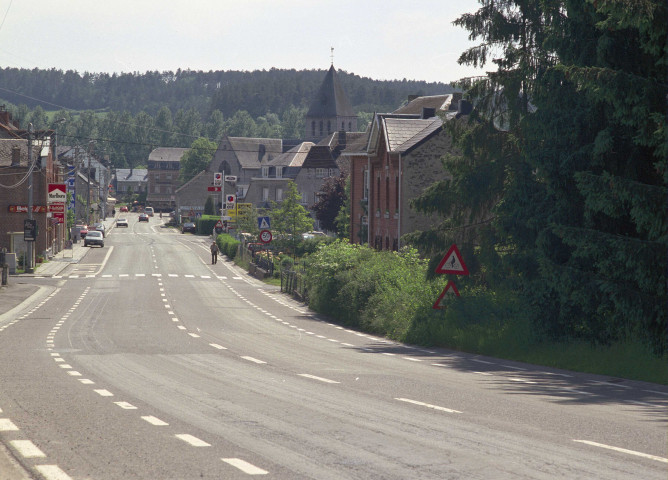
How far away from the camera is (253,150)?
156m

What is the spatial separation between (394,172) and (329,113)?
108m

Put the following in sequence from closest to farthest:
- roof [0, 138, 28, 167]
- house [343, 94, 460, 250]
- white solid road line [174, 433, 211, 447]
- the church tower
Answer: white solid road line [174, 433, 211, 447] → house [343, 94, 460, 250] → roof [0, 138, 28, 167] → the church tower

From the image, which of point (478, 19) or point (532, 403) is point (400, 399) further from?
point (478, 19)

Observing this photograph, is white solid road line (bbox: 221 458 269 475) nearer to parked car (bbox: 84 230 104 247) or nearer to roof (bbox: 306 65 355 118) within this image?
parked car (bbox: 84 230 104 247)

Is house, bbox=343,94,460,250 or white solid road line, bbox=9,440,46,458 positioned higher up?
house, bbox=343,94,460,250

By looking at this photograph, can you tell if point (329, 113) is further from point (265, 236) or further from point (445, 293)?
point (445, 293)

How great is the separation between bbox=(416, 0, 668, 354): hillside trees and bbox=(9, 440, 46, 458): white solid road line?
35.2ft

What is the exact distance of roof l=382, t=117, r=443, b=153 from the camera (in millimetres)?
46281

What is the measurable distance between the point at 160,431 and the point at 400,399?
3694 mm

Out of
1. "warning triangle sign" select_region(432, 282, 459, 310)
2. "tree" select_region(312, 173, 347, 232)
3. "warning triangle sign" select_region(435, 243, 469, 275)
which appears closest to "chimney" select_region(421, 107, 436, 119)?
"tree" select_region(312, 173, 347, 232)

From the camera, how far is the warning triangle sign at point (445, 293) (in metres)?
23.2

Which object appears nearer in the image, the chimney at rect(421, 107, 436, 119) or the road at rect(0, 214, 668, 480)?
the road at rect(0, 214, 668, 480)

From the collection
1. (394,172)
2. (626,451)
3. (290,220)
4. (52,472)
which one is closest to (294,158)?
(290,220)

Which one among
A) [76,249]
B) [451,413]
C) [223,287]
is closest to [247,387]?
[451,413]
